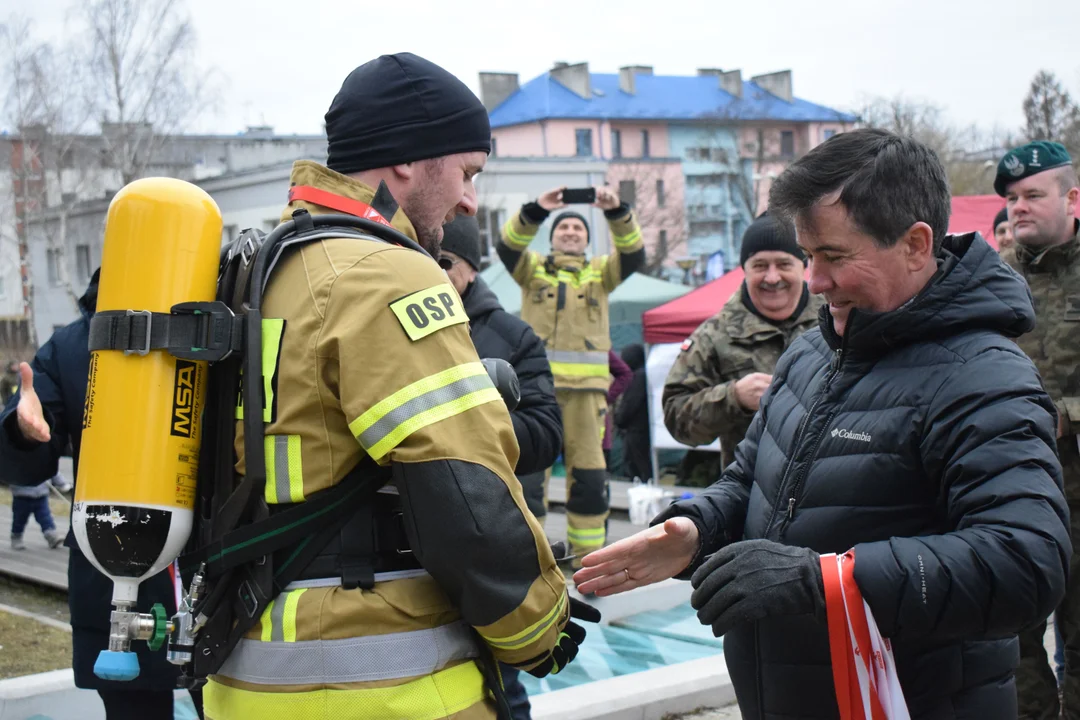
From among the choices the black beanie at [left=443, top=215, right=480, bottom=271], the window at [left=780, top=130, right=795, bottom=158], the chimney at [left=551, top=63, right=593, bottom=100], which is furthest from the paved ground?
the window at [left=780, top=130, right=795, bottom=158]

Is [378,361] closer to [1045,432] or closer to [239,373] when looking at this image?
[239,373]

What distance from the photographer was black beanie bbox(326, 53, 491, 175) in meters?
2.40

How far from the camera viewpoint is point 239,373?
2242mm

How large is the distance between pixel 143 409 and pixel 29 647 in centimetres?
486

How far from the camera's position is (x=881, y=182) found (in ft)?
7.54

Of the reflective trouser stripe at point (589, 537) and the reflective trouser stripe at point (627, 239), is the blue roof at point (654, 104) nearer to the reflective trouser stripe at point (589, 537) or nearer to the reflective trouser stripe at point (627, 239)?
the reflective trouser stripe at point (627, 239)

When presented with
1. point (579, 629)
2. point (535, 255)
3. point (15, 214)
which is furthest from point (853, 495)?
point (15, 214)

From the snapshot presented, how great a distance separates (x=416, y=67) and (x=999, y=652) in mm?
1779

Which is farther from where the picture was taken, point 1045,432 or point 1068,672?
point 1068,672

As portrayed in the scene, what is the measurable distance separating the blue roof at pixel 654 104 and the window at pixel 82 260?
24.8 m

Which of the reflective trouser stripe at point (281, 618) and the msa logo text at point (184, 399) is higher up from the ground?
the msa logo text at point (184, 399)

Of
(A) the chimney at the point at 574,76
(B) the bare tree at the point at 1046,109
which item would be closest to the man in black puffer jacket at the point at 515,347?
(B) the bare tree at the point at 1046,109

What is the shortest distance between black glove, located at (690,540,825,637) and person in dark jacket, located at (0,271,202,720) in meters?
2.20

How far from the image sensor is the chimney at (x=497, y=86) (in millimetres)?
64625
